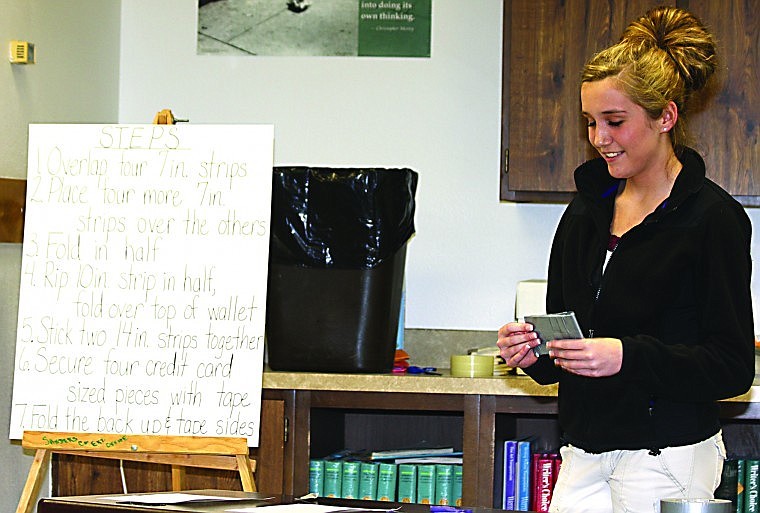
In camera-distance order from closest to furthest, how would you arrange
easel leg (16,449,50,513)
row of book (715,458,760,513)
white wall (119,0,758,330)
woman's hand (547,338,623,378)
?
woman's hand (547,338,623,378)
easel leg (16,449,50,513)
row of book (715,458,760,513)
white wall (119,0,758,330)

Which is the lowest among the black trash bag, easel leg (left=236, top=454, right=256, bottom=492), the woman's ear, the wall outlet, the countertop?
easel leg (left=236, top=454, right=256, bottom=492)

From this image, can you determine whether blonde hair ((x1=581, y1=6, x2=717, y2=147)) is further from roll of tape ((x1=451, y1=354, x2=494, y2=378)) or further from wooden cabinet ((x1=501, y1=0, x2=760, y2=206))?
roll of tape ((x1=451, y1=354, x2=494, y2=378))

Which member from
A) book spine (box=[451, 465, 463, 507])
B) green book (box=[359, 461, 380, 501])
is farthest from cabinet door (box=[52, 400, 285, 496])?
book spine (box=[451, 465, 463, 507])

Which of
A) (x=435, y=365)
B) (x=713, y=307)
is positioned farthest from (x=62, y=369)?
(x=713, y=307)

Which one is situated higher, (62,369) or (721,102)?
(721,102)

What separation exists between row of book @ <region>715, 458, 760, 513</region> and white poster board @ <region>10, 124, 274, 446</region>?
4.18ft

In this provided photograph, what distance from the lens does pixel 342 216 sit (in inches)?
109

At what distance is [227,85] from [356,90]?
41 cm

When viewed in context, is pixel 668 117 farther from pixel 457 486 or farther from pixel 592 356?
pixel 457 486

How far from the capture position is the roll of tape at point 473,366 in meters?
2.84

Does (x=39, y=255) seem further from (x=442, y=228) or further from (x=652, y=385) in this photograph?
(x=652, y=385)

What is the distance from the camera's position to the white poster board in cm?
246

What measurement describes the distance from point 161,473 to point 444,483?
76cm

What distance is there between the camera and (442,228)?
3.29 meters
